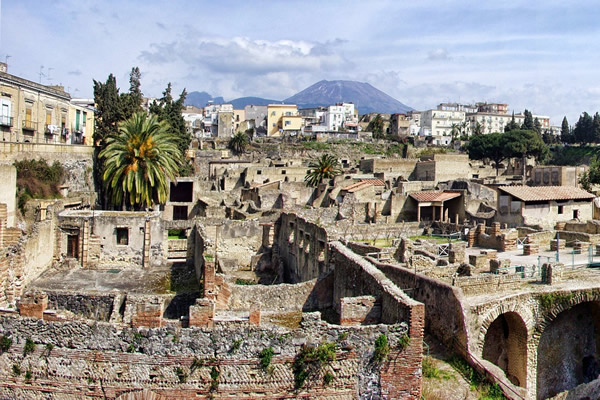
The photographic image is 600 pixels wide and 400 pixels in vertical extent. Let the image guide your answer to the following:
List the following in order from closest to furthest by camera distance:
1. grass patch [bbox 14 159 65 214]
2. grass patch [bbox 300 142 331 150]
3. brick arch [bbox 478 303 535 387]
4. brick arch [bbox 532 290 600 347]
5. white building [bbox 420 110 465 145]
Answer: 1. brick arch [bbox 478 303 535 387]
2. brick arch [bbox 532 290 600 347]
3. grass patch [bbox 14 159 65 214]
4. grass patch [bbox 300 142 331 150]
5. white building [bbox 420 110 465 145]

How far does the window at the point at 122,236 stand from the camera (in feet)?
95.6

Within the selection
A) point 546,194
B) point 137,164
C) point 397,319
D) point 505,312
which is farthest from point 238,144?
point 397,319

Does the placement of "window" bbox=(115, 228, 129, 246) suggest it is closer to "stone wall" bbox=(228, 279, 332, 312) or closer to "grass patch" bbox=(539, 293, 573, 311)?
"stone wall" bbox=(228, 279, 332, 312)

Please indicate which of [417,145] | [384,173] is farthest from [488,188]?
[417,145]

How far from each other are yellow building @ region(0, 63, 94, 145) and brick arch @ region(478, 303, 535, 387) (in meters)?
34.1

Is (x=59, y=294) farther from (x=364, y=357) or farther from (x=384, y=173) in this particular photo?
(x=384, y=173)

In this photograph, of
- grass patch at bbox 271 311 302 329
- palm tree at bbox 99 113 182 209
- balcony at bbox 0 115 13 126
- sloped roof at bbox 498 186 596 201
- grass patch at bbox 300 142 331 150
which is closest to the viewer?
grass patch at bbox 271 311 302 329

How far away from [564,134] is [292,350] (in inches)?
4866

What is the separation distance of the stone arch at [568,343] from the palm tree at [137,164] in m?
25.1

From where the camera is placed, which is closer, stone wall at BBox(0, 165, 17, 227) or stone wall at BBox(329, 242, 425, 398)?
stone wall at BBox(329, 242, 425, 398)

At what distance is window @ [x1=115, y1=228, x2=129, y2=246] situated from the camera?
95.6 ft

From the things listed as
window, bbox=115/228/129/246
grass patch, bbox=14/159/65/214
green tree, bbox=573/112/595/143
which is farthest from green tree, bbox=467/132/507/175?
window, bbox=115/228/129/246

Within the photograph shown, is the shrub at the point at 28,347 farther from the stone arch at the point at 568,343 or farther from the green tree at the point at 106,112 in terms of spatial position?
the green tree at the point at 106,112

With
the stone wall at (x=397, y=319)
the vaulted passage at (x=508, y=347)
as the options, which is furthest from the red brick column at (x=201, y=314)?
the vaulted passage at (x=508, y=347)
